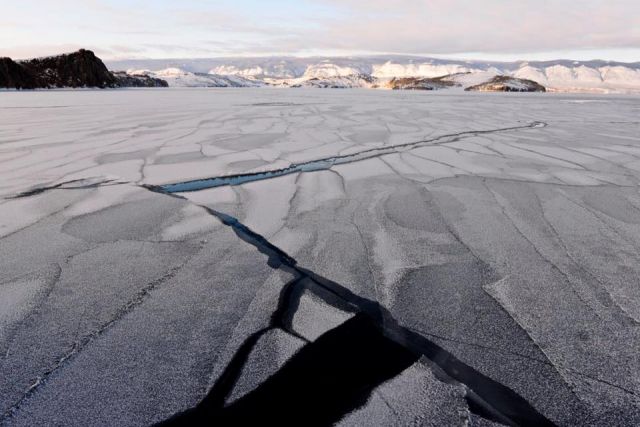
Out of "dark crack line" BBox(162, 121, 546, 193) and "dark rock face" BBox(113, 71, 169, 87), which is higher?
"dark rock face" BBox(113, 71, 169, 87)

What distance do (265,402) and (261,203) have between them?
6.86ft

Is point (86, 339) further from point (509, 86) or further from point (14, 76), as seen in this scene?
point (509, 86)

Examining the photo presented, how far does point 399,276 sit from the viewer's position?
6.73ft

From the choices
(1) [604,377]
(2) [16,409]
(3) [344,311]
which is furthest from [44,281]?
(1) [604,377]

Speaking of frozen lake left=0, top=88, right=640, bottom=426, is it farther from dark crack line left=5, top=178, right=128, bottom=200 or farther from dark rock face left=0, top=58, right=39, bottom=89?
dark rock face left=0, top=58, right=39, bottom=89

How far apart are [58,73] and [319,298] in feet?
172

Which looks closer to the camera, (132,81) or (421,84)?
(132,81)

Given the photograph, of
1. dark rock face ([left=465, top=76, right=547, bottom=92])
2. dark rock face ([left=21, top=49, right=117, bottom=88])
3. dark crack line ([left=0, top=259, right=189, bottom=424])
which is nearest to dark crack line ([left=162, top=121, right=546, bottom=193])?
dark crack line ([left=0, top=259, right=189, bottom=424])

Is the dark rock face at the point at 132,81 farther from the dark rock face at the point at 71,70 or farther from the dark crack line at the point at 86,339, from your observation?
the dark crack line at the point at 86,339

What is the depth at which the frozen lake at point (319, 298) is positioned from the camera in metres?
1.29

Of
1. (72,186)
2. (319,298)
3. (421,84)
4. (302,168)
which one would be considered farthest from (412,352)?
(421,84)

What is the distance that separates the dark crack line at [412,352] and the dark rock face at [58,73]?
4651 centimetres

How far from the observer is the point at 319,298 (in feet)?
6.07

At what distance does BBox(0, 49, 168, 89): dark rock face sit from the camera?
3650cm
